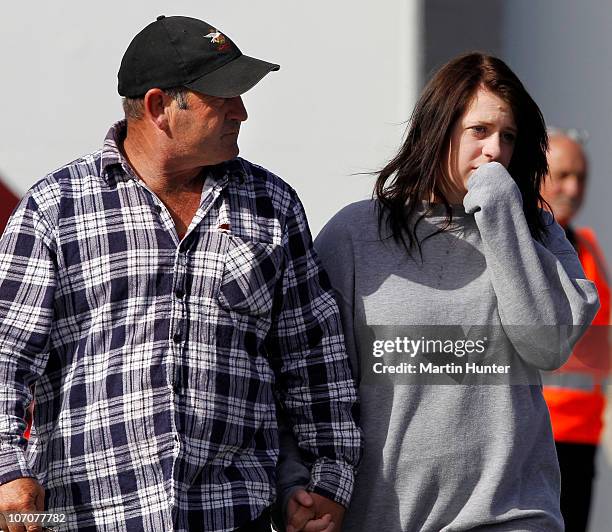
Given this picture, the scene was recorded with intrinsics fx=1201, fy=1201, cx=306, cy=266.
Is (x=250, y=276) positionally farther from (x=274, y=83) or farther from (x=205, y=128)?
(x=274, y=83)

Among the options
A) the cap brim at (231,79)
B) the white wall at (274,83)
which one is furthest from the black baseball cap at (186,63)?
the white wall at (274,83)

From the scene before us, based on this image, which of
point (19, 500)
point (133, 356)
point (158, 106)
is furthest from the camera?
point (158, 106)

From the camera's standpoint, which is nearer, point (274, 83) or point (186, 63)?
point (186, 63)

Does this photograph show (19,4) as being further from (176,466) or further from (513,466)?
(513,466)

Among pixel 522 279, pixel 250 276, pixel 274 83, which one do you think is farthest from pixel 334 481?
pixel 274 83

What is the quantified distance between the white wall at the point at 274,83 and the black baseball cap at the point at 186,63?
Answer: 608 millimetres

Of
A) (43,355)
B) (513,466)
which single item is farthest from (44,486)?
(513,466)

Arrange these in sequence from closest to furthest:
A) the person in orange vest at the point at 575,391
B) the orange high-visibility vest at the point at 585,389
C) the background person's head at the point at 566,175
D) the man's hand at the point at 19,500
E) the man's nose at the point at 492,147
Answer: the man's hand at the point at 19,500 < the man's nose at the point at 492,147 < the orange high-visibility vest at the point at 585,389 < the person in orange vest at the point at 575,391 < the background person's head at the point at 566,175

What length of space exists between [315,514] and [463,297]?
523 mm

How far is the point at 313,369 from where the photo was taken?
2.41 metres

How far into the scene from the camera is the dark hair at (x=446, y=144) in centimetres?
245

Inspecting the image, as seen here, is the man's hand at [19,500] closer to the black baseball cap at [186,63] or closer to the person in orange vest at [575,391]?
the black baseball cap at [186,63]

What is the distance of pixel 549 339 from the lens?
238 centimetres

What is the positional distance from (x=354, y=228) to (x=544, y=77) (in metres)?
1.07
